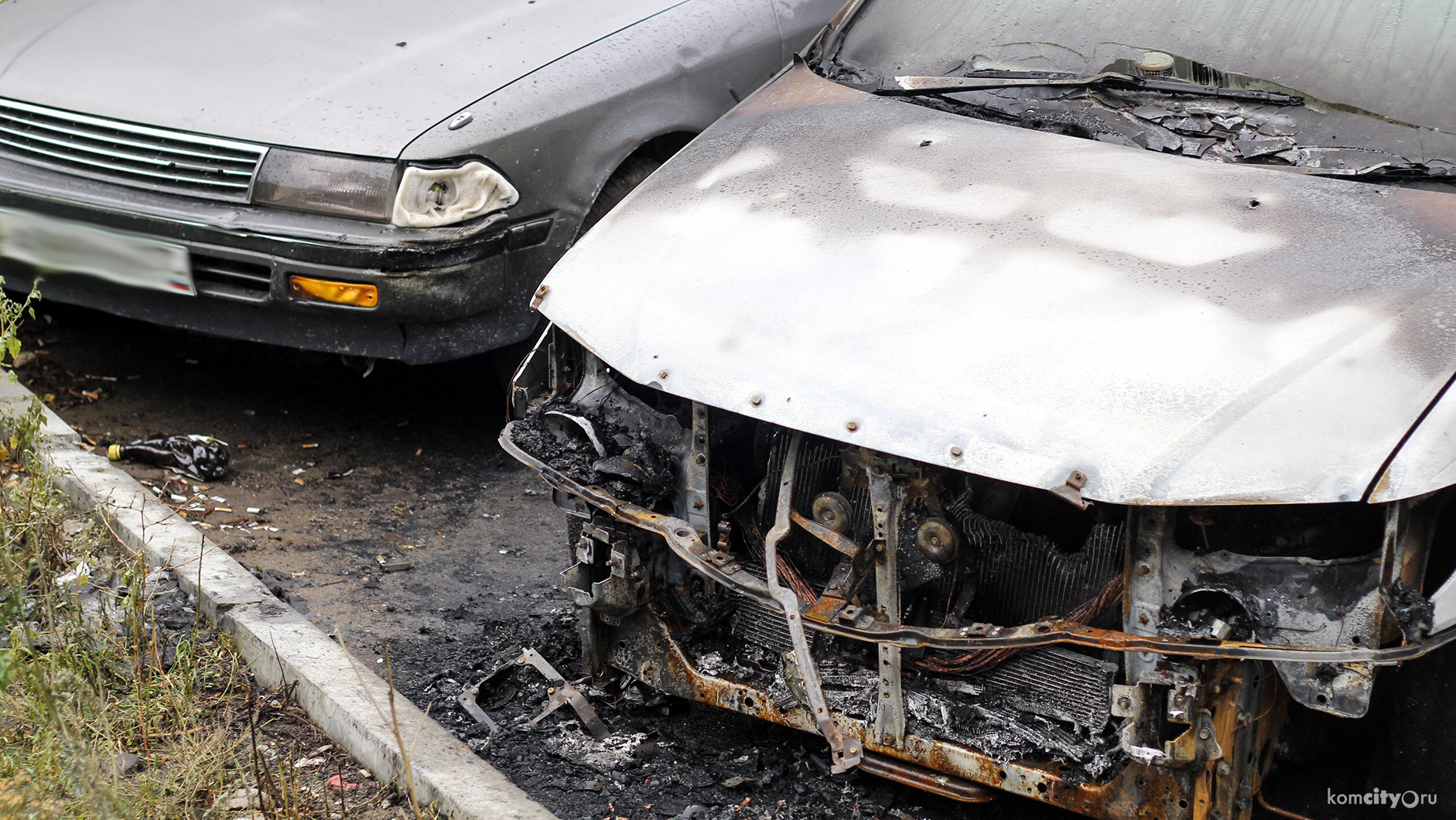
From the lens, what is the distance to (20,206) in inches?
163

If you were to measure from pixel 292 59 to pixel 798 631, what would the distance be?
105 inches

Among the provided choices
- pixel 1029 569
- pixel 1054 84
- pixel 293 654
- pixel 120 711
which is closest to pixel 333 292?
pixel 293 654

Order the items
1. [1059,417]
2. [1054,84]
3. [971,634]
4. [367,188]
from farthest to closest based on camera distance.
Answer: [367,188]
[1054,84]
[971,634]
[1059,417]

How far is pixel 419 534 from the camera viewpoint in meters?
3.97

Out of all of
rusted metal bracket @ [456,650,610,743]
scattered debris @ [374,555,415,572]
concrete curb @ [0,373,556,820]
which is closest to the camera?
concrete curb @ [0,373,556,820]

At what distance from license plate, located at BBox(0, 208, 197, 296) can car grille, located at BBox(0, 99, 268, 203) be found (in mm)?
165

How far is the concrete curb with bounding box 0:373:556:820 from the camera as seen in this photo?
261 centimetres

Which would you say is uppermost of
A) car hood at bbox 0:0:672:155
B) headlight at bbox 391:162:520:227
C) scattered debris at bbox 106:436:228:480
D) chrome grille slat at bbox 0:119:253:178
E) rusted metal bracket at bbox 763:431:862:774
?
car hood at bbox 0:0:672:155

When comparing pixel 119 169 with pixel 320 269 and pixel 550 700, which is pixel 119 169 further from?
pixel 550 700

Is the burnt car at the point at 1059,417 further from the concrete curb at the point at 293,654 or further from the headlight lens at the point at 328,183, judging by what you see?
the headlight lens at the point at 328,183

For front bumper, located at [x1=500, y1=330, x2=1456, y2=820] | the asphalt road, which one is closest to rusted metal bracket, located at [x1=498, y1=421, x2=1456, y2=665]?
front bumper, located at [x1=500, y1=330, x2=1456, y2=820]

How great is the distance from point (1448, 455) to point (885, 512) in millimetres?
909

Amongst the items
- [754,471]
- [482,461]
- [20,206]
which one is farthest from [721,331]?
[20,206]

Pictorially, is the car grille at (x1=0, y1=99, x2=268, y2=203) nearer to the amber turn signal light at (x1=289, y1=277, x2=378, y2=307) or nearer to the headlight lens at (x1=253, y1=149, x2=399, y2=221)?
the headlight lens at (x1=253, y1=149, x2=399, y2=221)
